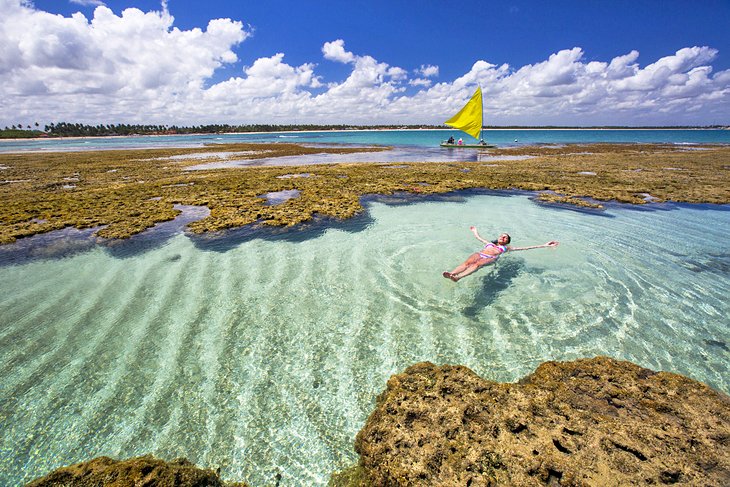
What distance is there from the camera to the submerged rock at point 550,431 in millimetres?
3791

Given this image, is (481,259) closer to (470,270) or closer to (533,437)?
(470,270)

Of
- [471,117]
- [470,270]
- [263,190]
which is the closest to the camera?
[470,270]

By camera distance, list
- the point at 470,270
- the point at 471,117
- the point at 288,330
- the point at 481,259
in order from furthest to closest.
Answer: the point at 471,117, the point at 481,259, the point at 470,270, the point at 288,330

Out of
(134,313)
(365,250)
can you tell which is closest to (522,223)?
(365,250)

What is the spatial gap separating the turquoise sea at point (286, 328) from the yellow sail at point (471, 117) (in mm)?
33352

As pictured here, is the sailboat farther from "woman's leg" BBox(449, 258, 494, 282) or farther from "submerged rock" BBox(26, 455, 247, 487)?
"submerged rock" BBox(26, 455, 247, 487)

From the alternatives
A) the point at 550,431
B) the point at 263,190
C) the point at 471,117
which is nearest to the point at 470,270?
the point at 550,431

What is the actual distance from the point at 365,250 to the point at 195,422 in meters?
8.97

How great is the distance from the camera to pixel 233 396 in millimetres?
6098

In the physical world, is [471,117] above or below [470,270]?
above

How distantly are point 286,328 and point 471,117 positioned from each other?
45.1 metres

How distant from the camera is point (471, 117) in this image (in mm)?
A: 44094

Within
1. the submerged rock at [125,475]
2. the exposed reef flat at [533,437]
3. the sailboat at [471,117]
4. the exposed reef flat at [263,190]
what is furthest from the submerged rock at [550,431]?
the sailboat at [471,117]

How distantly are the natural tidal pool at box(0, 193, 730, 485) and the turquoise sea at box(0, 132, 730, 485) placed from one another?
0.04 meters
